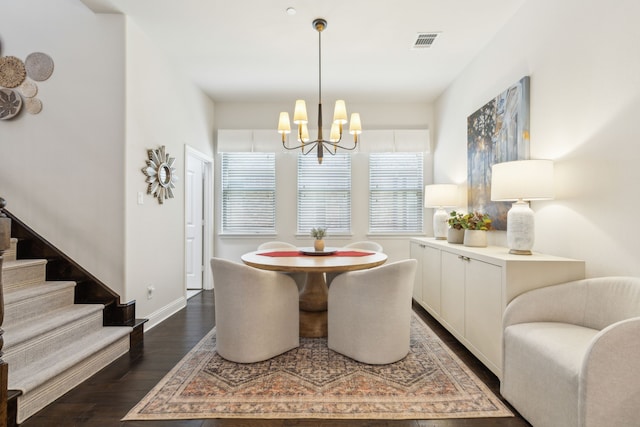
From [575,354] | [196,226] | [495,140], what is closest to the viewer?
[575,354]

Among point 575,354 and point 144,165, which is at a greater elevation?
point 144,165

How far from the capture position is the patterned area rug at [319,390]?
1787 mm

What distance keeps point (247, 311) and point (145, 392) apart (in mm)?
754

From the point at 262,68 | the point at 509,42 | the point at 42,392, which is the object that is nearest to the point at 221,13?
the point at 262,68

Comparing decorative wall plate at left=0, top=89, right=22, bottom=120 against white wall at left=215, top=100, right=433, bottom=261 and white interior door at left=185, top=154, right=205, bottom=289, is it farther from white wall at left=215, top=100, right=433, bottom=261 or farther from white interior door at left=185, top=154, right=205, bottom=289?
white wall at left=215, top=100, right=433, bottom=261

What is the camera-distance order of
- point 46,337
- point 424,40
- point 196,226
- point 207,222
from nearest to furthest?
point 46,337, point 424,40, point 196,226, point 207,222

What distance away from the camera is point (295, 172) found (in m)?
4.90

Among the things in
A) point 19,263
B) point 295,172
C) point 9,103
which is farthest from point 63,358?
point 295,172

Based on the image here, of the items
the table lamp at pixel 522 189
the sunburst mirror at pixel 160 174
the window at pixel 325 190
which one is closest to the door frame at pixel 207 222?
the sunburst mirror at pixel 160 174

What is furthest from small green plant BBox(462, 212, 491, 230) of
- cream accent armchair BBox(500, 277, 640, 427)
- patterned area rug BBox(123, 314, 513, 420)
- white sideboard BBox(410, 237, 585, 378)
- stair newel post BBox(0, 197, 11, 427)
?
stair newel post BBox(0, 197, 11, 427)

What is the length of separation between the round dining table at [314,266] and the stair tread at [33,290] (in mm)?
1392

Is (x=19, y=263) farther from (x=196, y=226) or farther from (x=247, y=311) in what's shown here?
(x=196, y=226)

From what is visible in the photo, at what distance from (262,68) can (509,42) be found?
251cm

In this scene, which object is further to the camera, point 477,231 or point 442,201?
point 442,201
